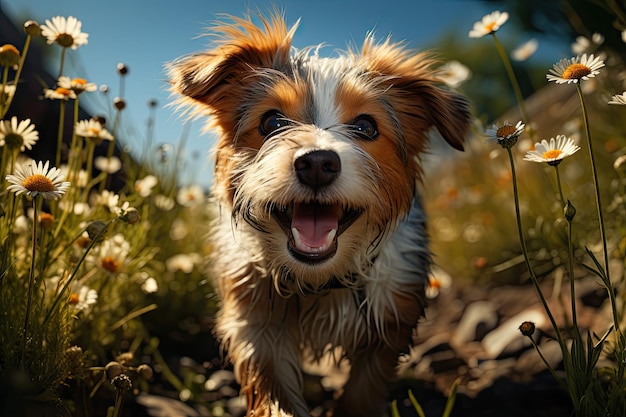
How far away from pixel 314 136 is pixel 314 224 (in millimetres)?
355

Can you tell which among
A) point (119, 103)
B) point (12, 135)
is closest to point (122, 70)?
point (119, 103)

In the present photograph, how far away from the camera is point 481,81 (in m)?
27.9

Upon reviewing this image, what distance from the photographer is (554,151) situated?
2299mm

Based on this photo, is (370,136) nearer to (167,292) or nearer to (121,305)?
(121,305)

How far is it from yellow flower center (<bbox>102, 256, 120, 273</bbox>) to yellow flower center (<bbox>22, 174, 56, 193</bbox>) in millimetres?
910

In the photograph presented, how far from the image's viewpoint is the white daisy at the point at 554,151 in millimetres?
2222

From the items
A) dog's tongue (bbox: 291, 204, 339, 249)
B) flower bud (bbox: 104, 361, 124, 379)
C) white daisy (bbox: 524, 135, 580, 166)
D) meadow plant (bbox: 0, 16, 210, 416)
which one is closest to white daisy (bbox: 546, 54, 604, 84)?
white daisy (bbox: 524, 135, 580, 166)

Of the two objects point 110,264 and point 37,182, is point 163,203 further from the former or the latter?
point 37,182

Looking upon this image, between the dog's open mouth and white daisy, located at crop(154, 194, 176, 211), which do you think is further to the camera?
white daisy, located at crop(154, 194, 176, 211)

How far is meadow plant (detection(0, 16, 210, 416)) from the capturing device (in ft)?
7.36

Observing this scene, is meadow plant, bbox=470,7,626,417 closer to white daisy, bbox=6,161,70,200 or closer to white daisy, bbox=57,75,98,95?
white daisy, bbox=6,161,70,200

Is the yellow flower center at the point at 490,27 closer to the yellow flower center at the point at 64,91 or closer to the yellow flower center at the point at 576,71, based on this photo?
the yellow flower center at the point at 576,71

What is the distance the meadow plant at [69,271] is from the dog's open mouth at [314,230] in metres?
→ 0.61

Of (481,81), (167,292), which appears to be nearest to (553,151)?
(167,292)
